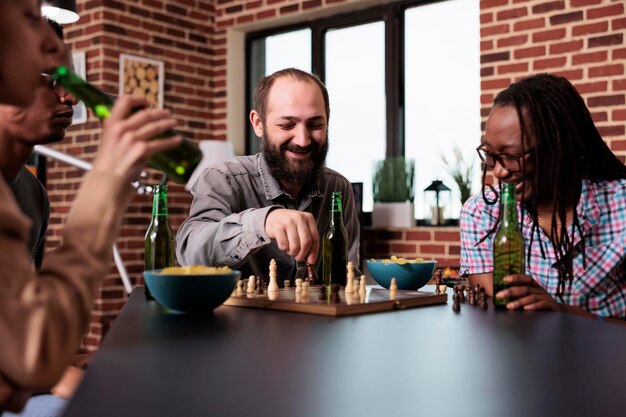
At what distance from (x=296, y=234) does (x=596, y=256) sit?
0.70 meters

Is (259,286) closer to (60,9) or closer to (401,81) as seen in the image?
(60,9)

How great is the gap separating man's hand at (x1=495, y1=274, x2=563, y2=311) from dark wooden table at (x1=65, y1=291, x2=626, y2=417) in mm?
87

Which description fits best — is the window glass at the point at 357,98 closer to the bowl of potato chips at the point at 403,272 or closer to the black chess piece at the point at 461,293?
the bowl of potato chips at the point at 403,272

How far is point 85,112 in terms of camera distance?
176 inches

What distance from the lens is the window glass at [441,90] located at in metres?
4.01

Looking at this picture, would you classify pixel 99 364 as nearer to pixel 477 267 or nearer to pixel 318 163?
pixel 477 267

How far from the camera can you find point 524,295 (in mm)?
1315

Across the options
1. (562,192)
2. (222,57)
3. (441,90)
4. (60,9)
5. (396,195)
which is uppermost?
(222,57)

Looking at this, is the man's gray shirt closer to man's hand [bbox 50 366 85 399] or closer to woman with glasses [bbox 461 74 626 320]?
man's hand [bbox 50 366 85 399]

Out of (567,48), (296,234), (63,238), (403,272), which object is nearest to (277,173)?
(403,272)

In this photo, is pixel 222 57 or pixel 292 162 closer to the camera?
pixel 292 162

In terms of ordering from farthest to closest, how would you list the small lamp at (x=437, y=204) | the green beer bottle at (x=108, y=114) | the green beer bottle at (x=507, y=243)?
the small lamp at (x=437, y=204) < the green beer bottle at (x=507, y=243) < the green beer bottle at (x=108, y=114)

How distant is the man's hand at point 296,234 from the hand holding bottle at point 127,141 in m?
0.67

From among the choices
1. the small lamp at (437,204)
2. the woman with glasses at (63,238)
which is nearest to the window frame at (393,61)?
the small lamp at (437,204)
